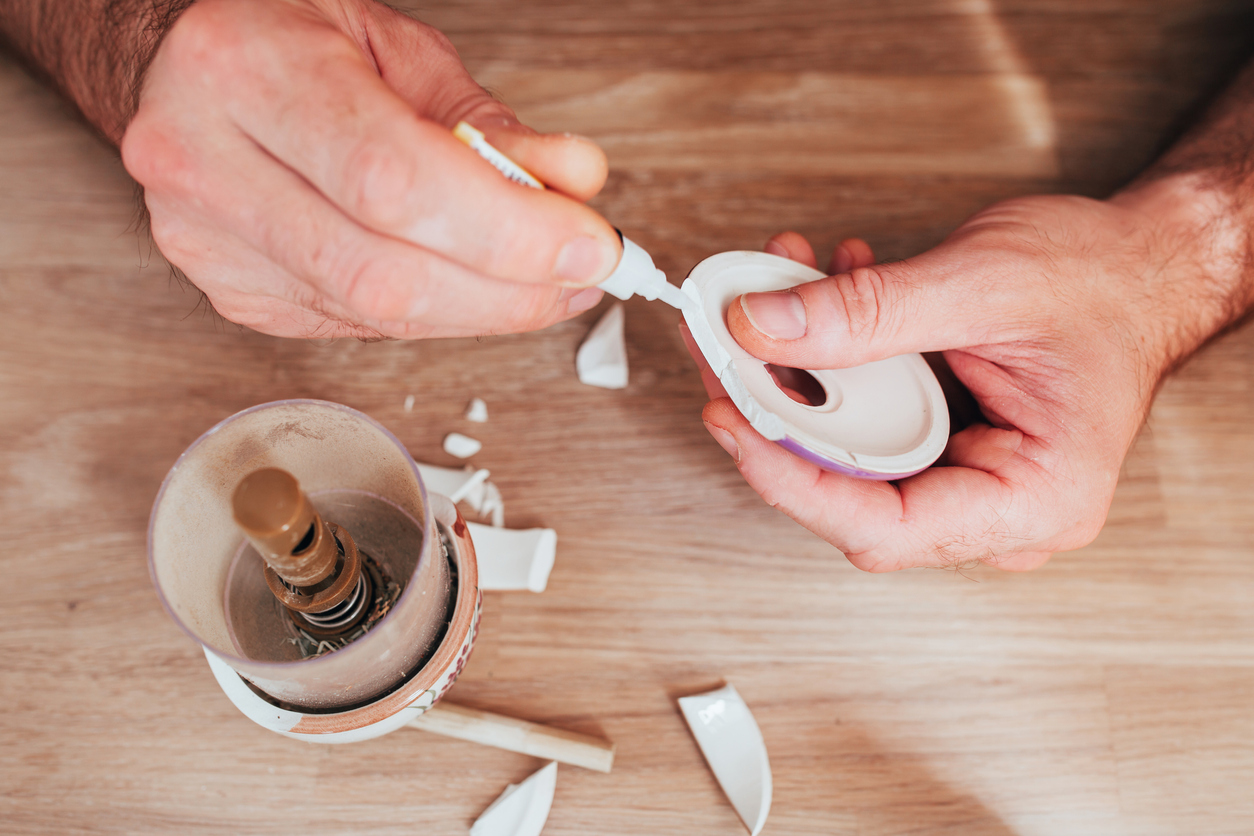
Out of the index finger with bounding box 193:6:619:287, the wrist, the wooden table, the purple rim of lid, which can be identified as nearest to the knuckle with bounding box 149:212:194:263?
the index finger with bounding box 193:6:619:287

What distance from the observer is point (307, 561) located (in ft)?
1.17

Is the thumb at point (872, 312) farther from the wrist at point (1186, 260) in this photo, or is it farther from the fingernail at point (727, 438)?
the wrist at point (1186, 260)

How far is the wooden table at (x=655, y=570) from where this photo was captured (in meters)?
0.61

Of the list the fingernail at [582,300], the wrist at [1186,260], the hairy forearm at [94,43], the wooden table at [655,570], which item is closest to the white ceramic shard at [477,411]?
the wooden table at [655,570]

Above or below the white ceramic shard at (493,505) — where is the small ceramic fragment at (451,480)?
above

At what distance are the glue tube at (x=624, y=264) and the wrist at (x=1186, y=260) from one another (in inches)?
19.8

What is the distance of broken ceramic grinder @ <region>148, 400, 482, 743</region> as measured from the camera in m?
0.42

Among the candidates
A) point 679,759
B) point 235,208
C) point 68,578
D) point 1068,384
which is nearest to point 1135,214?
point 1068,384

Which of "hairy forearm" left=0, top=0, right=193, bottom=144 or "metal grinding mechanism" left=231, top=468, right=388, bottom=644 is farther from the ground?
"hairy forearm" left=0, top=0, right=193, bottom=144

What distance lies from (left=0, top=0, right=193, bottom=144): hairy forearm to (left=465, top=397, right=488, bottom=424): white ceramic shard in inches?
15.1

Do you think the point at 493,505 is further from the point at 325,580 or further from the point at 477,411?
the point at 325,580

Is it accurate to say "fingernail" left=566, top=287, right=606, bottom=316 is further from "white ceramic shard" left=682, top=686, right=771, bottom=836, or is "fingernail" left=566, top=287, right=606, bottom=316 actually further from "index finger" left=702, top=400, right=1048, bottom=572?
"white ceramic shard" left=682, top=686, right=771, bottom=836

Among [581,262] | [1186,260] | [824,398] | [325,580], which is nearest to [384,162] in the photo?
[581,262]

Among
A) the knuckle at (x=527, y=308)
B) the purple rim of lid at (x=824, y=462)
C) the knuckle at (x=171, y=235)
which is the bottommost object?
the purple rim of lid at (x=824, y=462)
